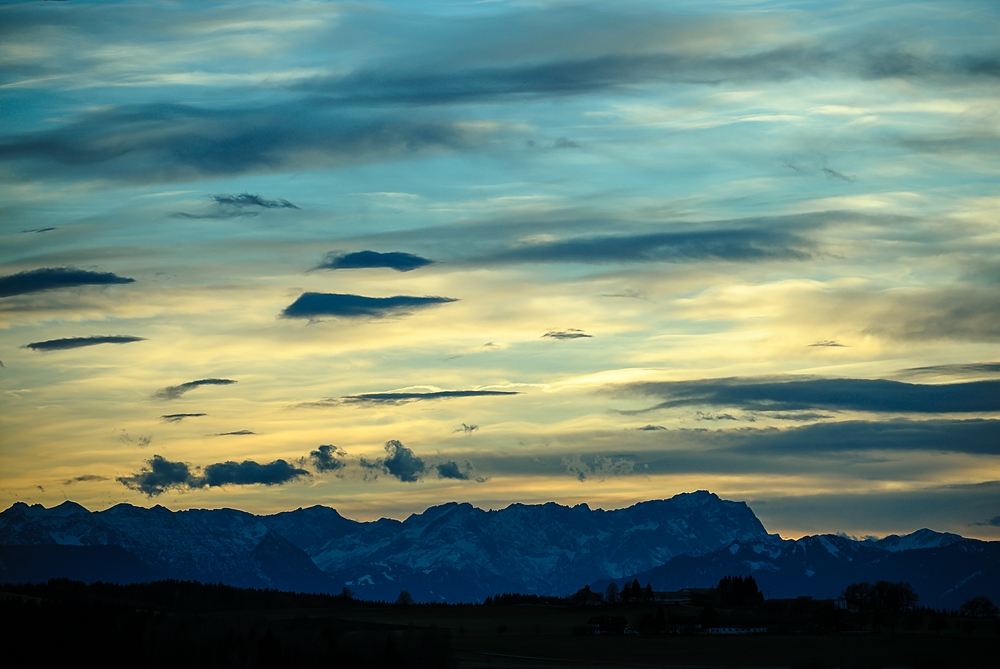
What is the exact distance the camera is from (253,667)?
6560 inches

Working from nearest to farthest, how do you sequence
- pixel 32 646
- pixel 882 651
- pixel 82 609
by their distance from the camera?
pixel 32 646
pixel 82 609
pixel 882 651

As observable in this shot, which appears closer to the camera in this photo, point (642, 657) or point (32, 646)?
point (32, 646)

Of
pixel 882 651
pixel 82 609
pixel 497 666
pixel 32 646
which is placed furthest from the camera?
pixel 882 651

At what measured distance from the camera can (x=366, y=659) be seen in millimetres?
178125

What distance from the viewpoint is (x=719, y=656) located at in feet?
638

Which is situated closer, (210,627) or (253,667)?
(253,667)

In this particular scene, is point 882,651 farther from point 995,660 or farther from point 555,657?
point 555,657

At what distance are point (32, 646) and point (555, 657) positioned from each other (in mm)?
80780

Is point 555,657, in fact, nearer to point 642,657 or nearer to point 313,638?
point 642,657

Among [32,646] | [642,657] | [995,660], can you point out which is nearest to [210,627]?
[32,646]

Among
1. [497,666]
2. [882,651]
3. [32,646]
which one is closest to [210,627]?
[32,646]

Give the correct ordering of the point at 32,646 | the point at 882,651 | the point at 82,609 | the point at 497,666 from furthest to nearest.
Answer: the point at 882,651
the point at 82,609
the point at 497,666
the point at 32,646

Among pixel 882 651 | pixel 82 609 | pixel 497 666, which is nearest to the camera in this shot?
pixel 497 666

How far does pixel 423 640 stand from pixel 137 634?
41.3m
